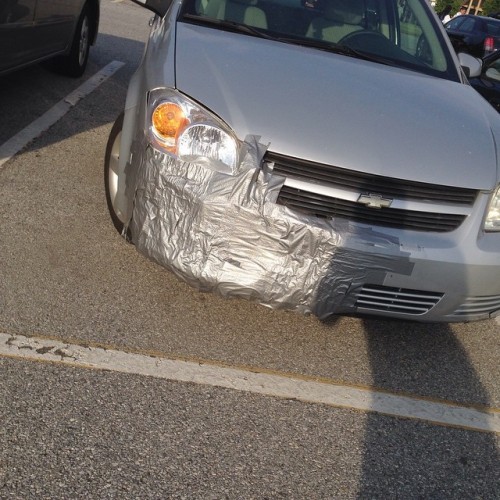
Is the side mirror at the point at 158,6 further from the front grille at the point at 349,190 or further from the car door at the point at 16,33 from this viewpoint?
the front grille at the point at 349,190

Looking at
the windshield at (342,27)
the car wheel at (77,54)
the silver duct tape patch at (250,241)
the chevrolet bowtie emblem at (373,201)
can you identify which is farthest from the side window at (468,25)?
the silver duct tape patch at (250,241)

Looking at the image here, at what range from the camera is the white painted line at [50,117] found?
17.7 ft

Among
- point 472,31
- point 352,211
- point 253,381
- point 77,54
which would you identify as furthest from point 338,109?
point 472,31

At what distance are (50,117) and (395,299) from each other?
4000mm

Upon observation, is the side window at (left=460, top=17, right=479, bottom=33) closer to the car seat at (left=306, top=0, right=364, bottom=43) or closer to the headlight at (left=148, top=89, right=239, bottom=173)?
the car seat at (left=306, top=0, right=364, bottom=43)

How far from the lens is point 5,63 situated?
5320 millimetres

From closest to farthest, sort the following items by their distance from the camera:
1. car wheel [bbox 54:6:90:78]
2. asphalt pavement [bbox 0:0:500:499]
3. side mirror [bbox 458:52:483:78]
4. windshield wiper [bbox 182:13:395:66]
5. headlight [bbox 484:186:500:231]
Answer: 1. asphalt pavement [bbox 0:0:500:499]
2. headlight [bbox 484:186:500:231]
3. windshield wiper [bbox 182:13:395:66]
4. side mirror [bbox 458:52:483:78]
5. car wheel [bbox 54:6:90:78]

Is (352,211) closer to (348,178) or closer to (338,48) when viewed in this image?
(348,178)

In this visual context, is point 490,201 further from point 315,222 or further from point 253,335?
point 253,335

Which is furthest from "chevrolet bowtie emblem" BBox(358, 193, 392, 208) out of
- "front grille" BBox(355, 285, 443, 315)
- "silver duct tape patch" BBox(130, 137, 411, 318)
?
"front grille" BBox(355, 285, 443, 315)

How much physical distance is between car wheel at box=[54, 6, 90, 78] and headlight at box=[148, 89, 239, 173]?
436cm

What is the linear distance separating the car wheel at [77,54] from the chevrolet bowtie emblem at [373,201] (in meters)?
4.97

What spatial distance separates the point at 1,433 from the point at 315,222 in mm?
1443

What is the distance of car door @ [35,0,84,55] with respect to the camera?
5.94 metres
